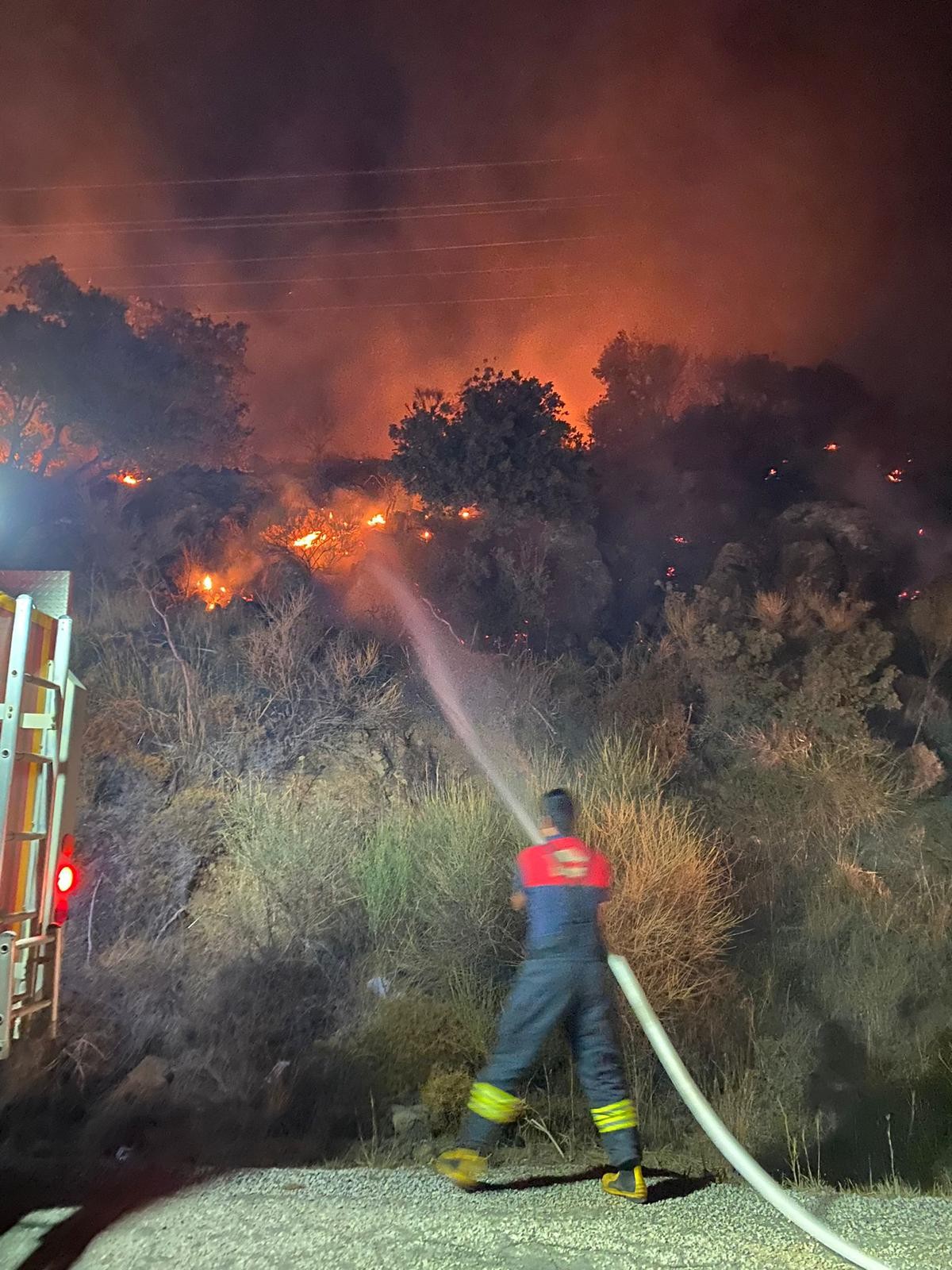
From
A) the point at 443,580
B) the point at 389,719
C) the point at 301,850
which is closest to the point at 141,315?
the point at 443,580

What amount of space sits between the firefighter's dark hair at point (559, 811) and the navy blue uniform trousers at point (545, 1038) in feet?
1.97

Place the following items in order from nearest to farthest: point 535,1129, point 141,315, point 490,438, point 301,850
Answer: point 535,1129 < point 301,850 < point 490,438 < point 141,315

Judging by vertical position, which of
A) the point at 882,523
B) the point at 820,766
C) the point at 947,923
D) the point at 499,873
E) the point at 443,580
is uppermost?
the point at 882,523

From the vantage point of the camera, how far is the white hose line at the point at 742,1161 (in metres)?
3.45

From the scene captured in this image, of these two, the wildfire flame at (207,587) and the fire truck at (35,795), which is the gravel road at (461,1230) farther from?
the wildfire flame at (207,587)

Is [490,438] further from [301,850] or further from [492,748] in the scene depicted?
[301,850]

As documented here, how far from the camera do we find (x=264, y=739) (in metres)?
10.4

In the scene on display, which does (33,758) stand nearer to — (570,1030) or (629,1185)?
(570,1030)

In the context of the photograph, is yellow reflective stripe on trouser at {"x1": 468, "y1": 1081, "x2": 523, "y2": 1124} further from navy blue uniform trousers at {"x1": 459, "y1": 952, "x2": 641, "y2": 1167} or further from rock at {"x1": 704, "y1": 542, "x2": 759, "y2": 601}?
rock at {"x1": 704, "y1": 542, "x2": 759, "y2": 601}

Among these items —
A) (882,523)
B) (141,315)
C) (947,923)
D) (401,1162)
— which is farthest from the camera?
(141,315)

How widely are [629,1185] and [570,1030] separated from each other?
66cm

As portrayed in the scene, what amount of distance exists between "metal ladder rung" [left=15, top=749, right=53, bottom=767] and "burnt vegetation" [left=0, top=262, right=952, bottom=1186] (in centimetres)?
250

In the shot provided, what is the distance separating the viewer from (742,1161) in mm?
3885

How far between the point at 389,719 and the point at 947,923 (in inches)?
253
